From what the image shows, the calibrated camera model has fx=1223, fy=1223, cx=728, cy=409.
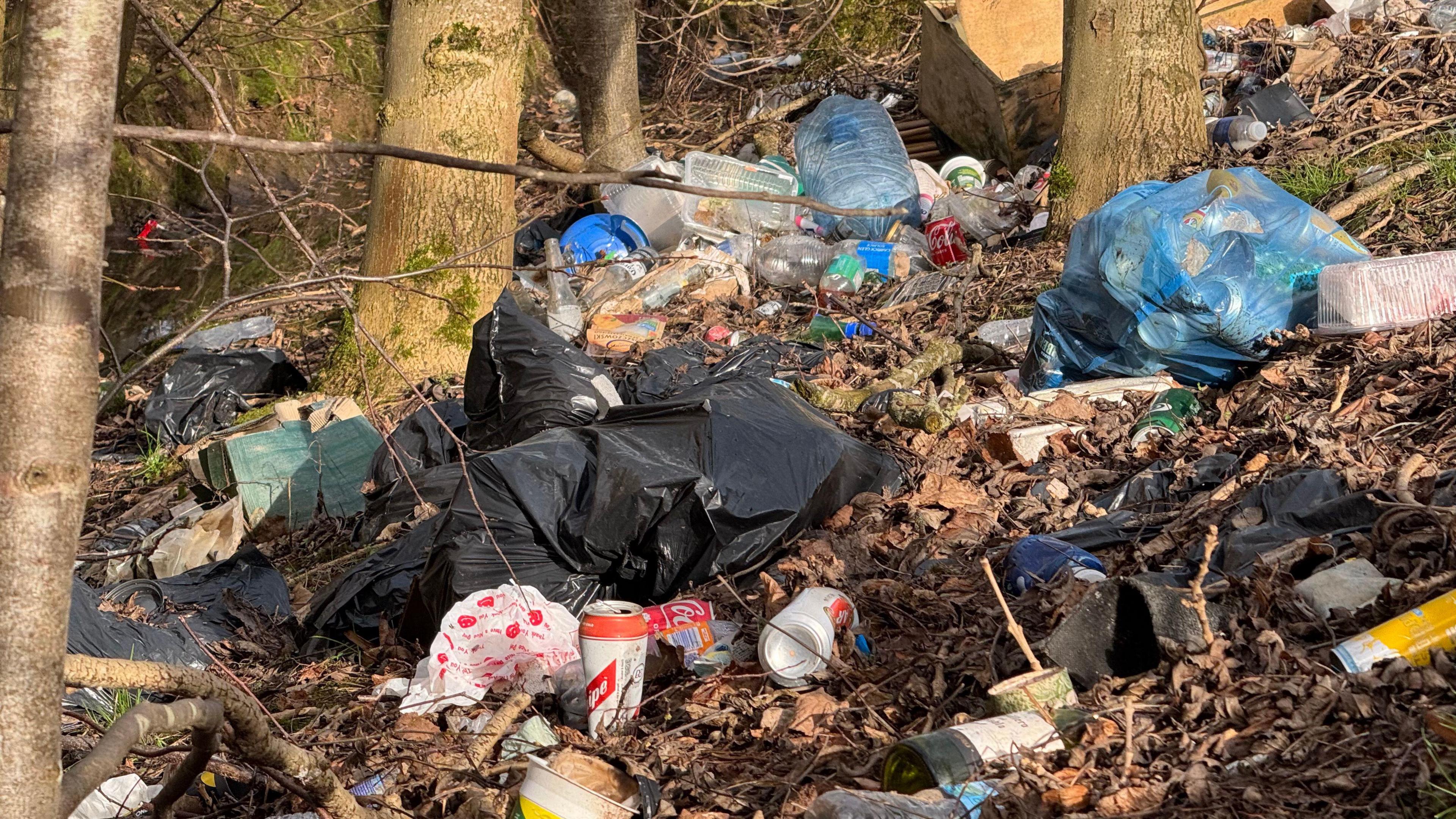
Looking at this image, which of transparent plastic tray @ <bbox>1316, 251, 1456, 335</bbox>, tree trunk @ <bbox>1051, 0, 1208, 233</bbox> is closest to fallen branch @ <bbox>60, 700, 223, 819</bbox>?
transparent plastic tray @ <bbox>1316, 251, 1456, 335</bbox>

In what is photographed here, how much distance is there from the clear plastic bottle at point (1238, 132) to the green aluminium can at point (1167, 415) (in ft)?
7.59

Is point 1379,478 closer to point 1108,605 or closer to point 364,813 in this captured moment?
point 1108,605

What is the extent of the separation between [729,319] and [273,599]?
2.73 m

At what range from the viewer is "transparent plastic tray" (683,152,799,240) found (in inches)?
270

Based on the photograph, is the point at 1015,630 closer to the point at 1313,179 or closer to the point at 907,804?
the point at 907,804

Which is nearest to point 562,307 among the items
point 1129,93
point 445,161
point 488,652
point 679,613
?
point 1129,93

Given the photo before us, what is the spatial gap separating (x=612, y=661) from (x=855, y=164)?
5.23m

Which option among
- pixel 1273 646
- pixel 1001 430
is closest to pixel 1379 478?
pixel 1273 646

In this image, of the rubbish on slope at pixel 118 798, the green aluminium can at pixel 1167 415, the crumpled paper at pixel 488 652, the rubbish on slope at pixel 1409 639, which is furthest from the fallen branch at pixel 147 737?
the green aluminium can at pixel 1167 415

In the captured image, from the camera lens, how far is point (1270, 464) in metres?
3.15

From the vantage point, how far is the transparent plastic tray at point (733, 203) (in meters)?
6.87

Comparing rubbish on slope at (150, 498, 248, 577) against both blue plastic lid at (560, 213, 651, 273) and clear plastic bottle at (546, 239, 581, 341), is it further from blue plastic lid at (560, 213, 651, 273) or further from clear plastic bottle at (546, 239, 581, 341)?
blue plastic lid at (560, 213, 651, 273)

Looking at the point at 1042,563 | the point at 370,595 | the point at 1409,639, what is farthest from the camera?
the point at 370,595

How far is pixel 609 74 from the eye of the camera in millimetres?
7980
